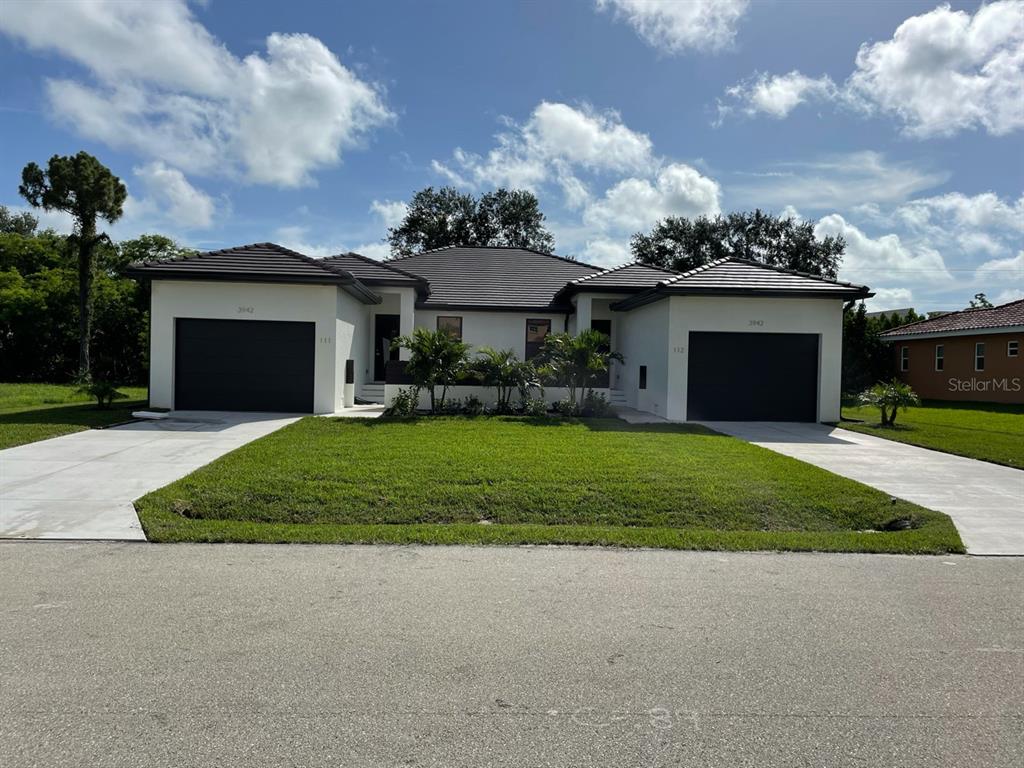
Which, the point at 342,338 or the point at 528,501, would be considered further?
the point at 342,338

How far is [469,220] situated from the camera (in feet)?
153

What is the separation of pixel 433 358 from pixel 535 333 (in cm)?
706

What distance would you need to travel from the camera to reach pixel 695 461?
10062 mm

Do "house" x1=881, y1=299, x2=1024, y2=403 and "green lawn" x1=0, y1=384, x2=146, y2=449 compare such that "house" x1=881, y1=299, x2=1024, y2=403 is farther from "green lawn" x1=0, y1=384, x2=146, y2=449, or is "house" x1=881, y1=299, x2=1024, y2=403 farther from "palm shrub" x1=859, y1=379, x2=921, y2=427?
"green lawn" x1=0, y1=384, x2=146, y2=449

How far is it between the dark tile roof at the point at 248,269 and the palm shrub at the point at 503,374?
3.67 meters

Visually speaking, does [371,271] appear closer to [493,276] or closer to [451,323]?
[451,323]

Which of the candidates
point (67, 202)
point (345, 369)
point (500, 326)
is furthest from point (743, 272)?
point (67, 202)

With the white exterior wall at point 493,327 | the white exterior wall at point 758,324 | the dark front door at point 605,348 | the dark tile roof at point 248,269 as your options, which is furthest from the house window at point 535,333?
the dark tile roof at point 248,269

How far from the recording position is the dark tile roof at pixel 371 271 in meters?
19.4

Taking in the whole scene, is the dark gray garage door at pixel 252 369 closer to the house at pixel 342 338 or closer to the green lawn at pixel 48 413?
the house at pixel 342 338

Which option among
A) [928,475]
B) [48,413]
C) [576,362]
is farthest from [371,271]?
[928,475]

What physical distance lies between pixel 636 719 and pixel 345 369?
1543 cm

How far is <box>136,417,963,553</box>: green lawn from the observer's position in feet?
21.9

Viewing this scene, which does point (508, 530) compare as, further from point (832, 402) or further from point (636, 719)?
point (832, 402)
